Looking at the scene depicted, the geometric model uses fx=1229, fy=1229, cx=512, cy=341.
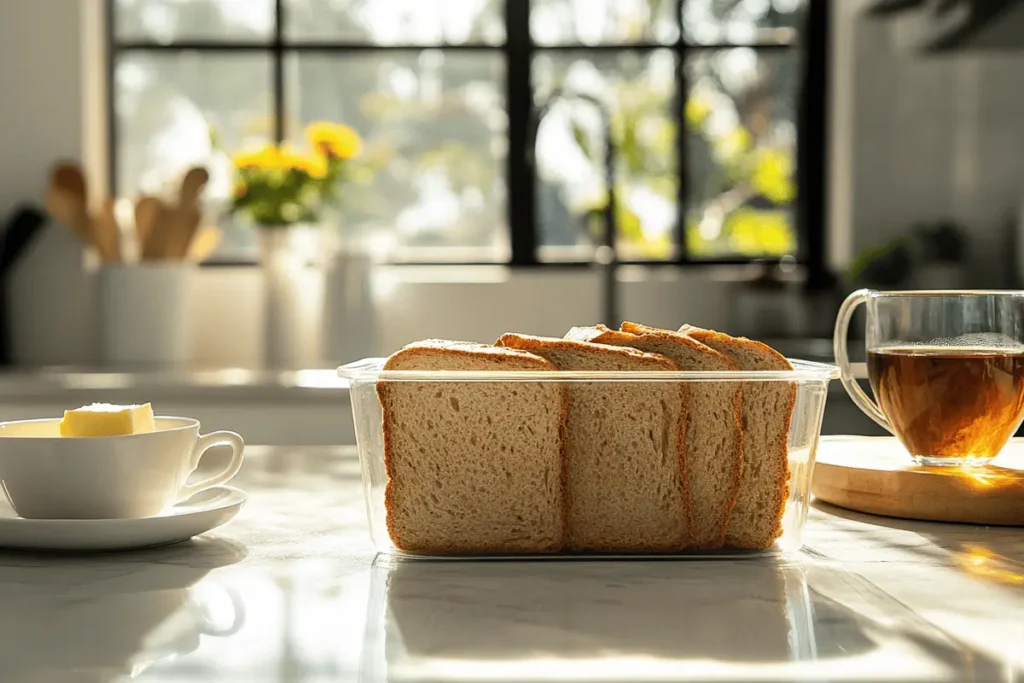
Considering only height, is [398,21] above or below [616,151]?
above

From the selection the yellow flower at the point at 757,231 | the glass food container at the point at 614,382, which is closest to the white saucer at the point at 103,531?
the glass food container at the point at 614,382

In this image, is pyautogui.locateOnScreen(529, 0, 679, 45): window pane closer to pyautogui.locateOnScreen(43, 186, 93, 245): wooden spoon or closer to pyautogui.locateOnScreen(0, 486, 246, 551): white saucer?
pyautogui.locateOnScreen(43, 186, 93, 245): wooden spoon

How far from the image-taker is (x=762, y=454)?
0.70 m

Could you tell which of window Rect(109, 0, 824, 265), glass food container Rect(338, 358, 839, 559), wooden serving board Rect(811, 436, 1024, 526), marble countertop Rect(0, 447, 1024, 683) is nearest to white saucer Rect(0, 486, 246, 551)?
marble countertop Rect(0, 447, 1024, 683)

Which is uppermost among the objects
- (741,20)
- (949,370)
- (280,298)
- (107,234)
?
(741,20)

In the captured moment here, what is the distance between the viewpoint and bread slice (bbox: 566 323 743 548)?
69cm

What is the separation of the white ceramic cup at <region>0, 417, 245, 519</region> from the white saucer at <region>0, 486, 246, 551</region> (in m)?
0.02

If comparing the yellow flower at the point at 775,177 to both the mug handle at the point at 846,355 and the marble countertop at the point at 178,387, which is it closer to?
the marble countertop at the point at 178,387

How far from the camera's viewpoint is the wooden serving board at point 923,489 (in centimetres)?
82

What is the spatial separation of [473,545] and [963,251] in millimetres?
2500

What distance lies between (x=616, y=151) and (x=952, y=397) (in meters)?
2.46

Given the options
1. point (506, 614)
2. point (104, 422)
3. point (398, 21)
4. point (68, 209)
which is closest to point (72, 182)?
point (68, 209)

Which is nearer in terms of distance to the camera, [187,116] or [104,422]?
[104,422]

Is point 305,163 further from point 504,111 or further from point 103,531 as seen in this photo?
point 103,531
